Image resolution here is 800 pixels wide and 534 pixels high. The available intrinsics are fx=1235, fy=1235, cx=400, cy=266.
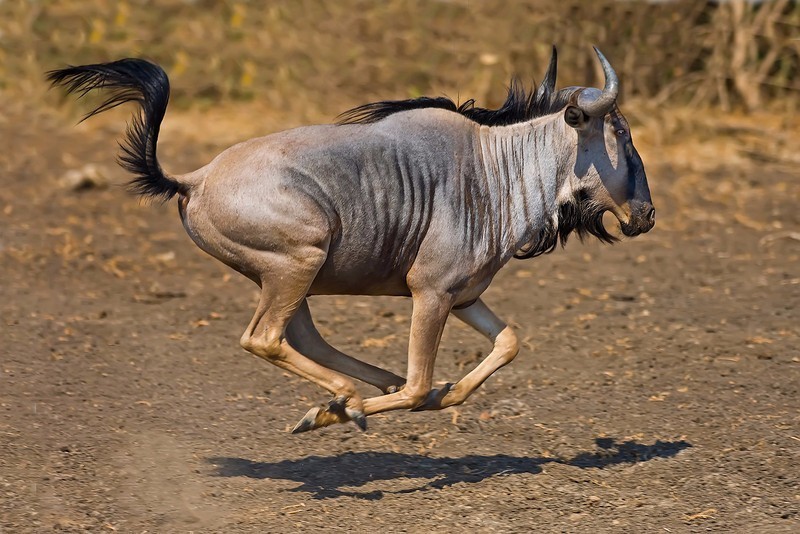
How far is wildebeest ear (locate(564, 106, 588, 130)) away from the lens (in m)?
5.61

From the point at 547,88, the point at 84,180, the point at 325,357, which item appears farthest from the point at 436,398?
the point at 84,180

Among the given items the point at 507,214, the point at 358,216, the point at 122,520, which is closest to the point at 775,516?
the point at 507,214

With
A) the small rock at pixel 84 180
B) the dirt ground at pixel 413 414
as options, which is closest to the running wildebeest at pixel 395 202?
the dirt ground at pixel 413 414

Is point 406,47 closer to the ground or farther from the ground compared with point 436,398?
farther from the ground

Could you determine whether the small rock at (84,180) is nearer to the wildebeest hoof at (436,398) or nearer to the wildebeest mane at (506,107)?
the wildebeest mane at (506,107)

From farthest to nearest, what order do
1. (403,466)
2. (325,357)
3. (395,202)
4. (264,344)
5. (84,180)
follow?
(84,180) → (403,466) → (325,357) → (395,202) → (264,344)

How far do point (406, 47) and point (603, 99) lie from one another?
27.2 feet

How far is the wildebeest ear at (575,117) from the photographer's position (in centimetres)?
561

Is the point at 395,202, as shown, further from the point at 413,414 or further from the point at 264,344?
the point at 413,414

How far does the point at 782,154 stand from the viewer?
1226 cm

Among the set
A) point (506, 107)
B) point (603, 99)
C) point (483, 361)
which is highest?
point (603, 99)

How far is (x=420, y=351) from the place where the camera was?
221 inches

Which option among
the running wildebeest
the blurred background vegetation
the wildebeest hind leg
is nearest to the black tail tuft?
the running wildebeest

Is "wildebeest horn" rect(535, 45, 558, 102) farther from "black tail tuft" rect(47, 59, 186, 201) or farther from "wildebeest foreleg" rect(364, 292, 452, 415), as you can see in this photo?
"black tail tuft" rect(47, 59, 186, 201)
